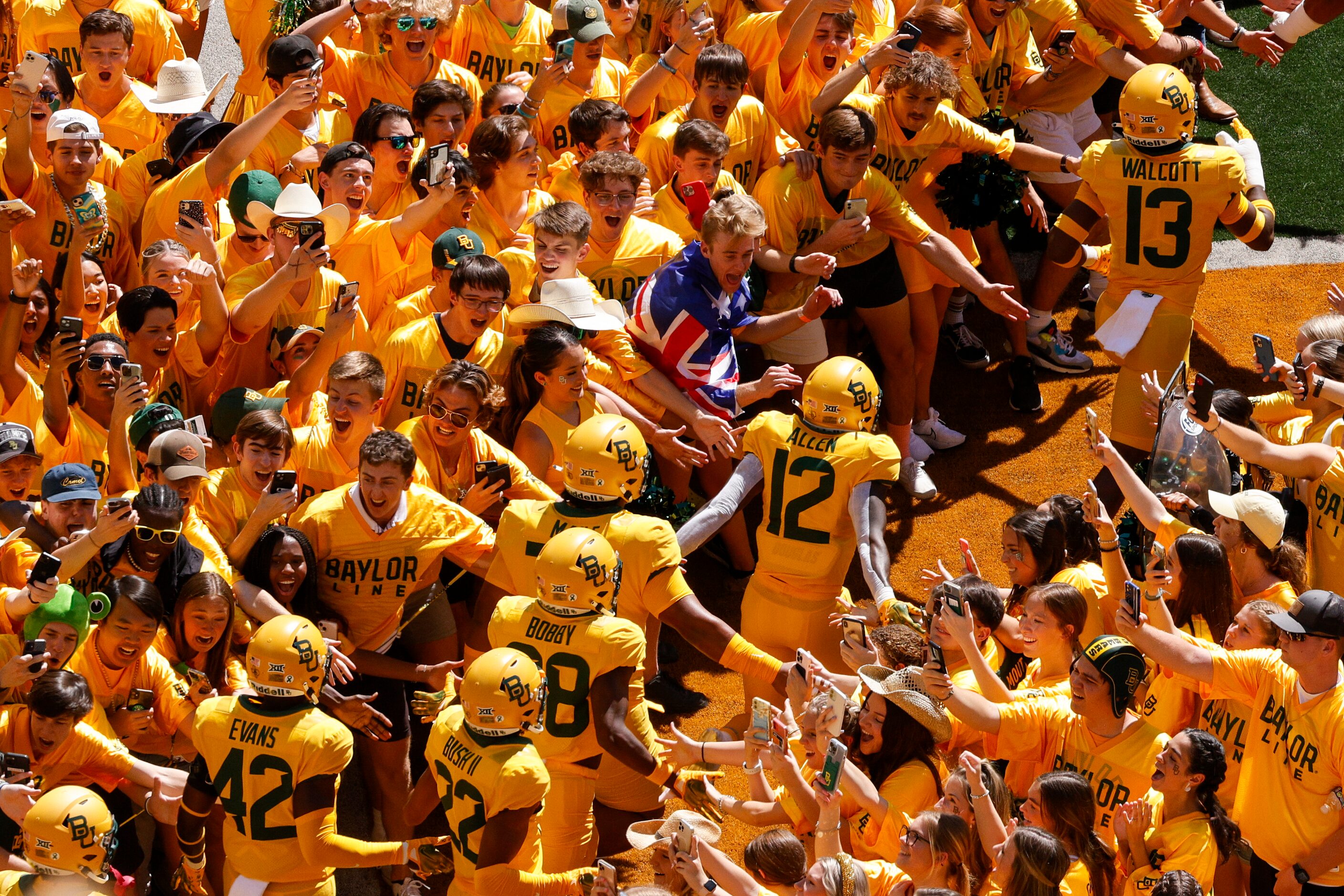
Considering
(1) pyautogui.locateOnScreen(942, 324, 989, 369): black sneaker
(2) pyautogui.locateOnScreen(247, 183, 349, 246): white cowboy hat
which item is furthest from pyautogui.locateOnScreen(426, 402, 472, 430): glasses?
(1) pyautogui.locateOnScreen(942, 324, 989, 369): black sneaker

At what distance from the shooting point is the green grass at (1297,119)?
12234 mm

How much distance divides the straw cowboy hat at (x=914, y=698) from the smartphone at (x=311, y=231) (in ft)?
10.8

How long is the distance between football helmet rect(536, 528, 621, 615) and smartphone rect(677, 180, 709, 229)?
9.70 feet

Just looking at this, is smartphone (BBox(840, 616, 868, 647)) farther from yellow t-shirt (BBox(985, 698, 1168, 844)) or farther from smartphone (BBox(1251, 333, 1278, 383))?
smartphone (BBox(1251, 333, 1278, 383))

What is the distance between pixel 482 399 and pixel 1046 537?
2594 millimetres

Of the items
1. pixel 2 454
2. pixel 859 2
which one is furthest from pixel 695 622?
pixel 859 2

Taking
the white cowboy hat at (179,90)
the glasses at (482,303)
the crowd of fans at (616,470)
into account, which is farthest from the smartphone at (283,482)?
the white cowboy hat at (179,90)

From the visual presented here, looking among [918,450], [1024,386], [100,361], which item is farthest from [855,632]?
[1024,386]

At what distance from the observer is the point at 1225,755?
6496 mm

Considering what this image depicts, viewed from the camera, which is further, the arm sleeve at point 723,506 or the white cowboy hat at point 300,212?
the white cowboy hat at point 300,212

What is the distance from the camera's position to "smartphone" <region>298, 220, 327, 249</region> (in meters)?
7.52

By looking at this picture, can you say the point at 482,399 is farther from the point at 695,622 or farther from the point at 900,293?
the point at 900,293

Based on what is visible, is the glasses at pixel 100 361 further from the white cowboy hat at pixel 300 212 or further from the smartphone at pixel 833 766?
the smartphone at pixel 833 766

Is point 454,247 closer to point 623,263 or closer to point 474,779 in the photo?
point 623,263
